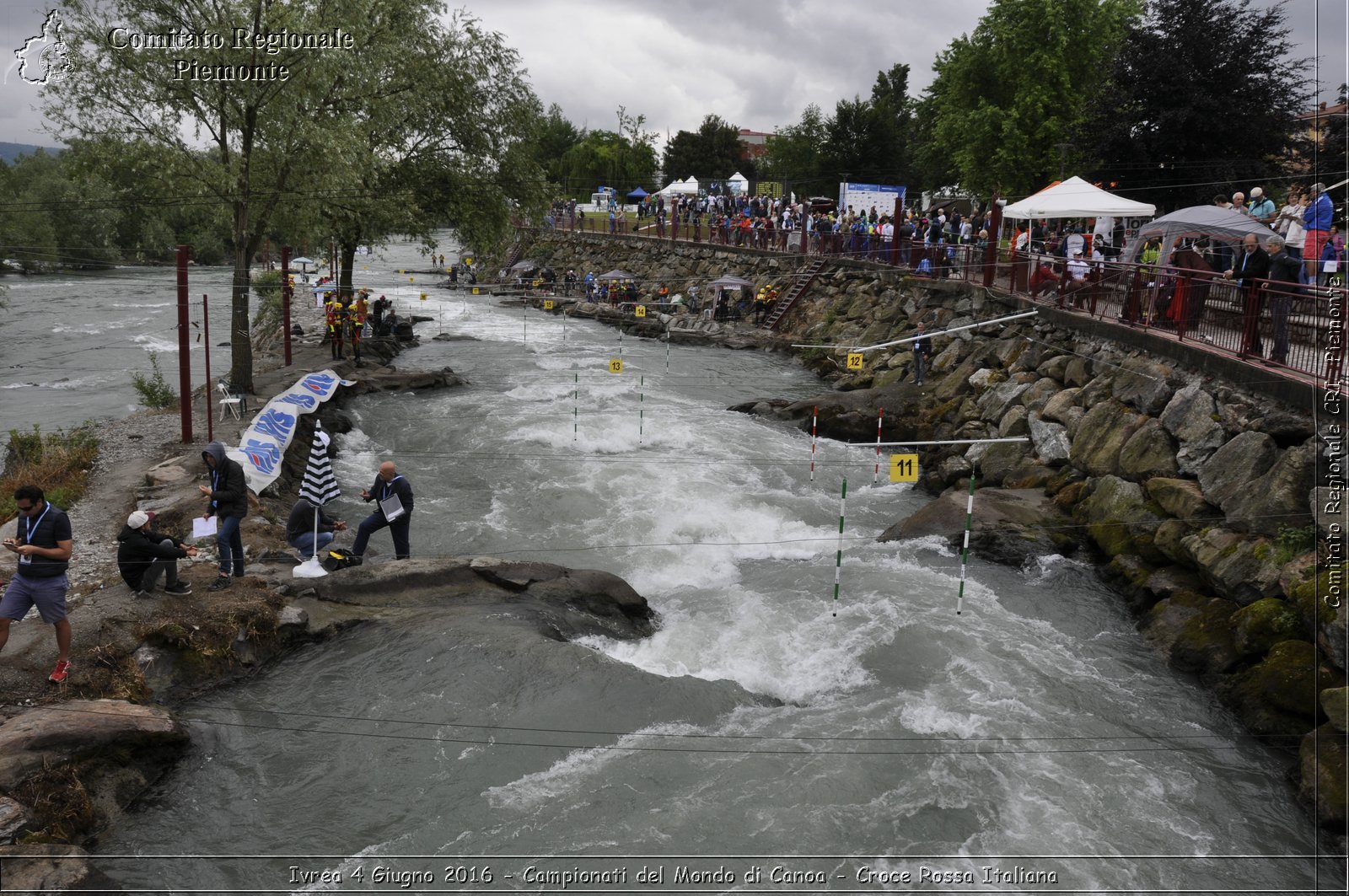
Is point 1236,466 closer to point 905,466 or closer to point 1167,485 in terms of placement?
point 1167,485

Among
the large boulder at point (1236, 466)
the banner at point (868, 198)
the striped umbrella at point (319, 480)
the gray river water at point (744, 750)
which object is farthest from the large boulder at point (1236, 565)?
the banner at point (868, 198)

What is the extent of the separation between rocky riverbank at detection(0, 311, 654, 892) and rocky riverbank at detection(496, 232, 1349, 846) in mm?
6802

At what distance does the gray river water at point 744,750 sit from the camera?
309 inches

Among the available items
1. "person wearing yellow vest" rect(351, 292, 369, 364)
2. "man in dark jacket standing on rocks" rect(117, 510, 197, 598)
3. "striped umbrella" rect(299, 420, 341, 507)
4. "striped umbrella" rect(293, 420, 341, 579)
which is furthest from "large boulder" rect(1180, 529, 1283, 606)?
"person wearing yellow vest" rect(351, 292, 369, 364)

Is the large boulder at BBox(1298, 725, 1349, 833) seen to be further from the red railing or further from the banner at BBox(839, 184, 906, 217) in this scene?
the banner at BBox(839, 184, 906, 217)

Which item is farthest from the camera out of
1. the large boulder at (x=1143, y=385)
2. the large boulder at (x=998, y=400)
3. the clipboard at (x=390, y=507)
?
the large boulder at (x=998, y=400)

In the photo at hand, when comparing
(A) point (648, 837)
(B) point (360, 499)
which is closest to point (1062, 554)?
(A) point (648, 837)

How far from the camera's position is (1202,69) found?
94.3ft

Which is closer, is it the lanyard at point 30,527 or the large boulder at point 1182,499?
the lanyard at point 30,527

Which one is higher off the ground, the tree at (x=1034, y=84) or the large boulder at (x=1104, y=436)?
the tree at (x=1034, y=84)

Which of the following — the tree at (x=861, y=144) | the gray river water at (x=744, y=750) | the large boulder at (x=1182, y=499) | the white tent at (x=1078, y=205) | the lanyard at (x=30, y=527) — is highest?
the tree at (x=861, y=144)

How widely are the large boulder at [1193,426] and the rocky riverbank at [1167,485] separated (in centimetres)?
3

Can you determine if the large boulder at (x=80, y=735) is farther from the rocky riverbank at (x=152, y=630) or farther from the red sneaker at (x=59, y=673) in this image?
the red sneaker at (x=59, y=673)

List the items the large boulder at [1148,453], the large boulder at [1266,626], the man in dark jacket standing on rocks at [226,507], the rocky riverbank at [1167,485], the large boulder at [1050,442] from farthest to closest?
the large boulder at [1050,442]
the large boulder at [1148,453]
the man in dark jacket standing on rocks at [226,507]
the large boulder at [1266,626]
the rocky riverbank at [1167,485]
